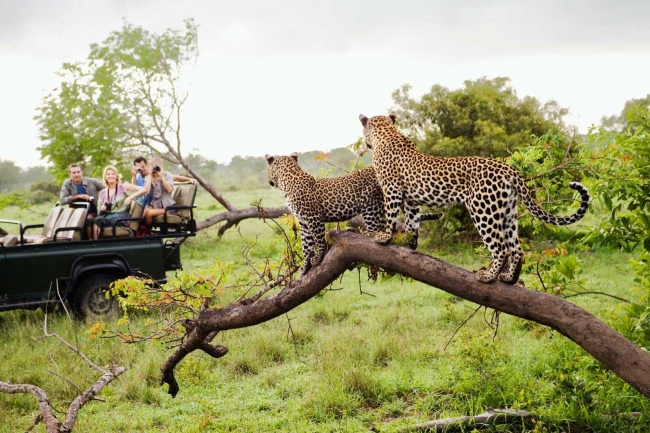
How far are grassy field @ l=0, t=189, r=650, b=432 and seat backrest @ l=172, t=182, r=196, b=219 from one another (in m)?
2.23

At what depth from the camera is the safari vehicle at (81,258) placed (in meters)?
8.84

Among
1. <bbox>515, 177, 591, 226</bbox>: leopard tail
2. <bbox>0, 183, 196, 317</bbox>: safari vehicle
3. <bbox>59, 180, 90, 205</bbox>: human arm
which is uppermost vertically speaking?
<bbox>59, 180, 90, 205</bbox>: human arm

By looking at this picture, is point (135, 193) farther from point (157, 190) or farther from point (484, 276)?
point (484, 276)

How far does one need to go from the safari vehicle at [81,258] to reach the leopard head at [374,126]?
519cm

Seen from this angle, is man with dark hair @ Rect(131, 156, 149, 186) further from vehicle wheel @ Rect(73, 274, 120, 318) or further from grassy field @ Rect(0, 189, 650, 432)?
grassy field @ Rect(0, 189, 650, 432)

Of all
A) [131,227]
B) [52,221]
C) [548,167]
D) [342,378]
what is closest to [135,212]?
[131,227]

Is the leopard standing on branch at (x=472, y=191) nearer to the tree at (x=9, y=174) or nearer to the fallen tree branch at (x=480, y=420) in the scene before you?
the fallen tree branch at (x=480, y=420)

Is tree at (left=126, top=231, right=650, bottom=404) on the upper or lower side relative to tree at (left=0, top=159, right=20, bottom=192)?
lower

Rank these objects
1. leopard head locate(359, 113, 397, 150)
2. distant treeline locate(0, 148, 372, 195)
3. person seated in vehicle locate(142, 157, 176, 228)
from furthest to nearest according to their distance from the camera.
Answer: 1. distant treeline locate(0, 148, 372, 195)
2. person seated in vehicle locate(142, 157, 176, 228)
3. leopard head locate(359, 113, 397, 150)

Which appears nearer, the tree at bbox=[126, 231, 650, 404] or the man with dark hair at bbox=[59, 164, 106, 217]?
the tree at bbox=[126, 231, 650, 404]

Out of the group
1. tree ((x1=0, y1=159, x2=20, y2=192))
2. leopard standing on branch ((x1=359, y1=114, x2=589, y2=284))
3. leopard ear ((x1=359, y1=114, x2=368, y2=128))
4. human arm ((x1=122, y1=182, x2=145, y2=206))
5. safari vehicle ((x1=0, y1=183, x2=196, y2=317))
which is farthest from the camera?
tree ((x1=0, y1=159, x2=20, y2=192))

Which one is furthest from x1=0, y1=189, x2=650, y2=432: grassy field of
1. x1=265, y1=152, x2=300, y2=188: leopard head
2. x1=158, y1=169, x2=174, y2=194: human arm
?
x1=158, y1=169, x2=174, y2=194: human arm

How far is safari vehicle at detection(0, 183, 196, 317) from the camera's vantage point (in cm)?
884

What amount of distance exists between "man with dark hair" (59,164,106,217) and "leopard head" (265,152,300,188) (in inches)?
221
